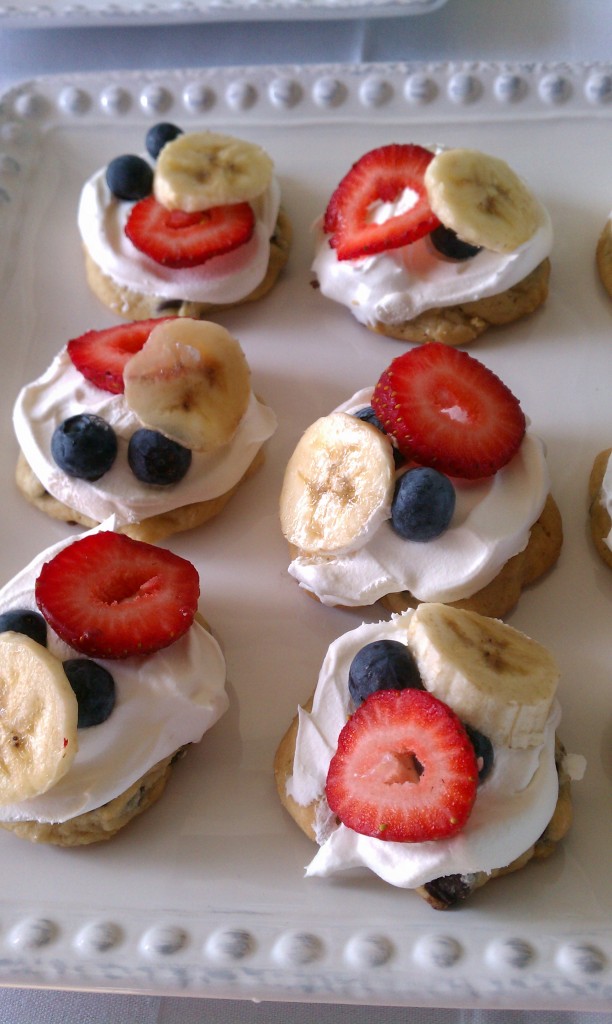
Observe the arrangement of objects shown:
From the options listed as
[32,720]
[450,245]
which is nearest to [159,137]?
[450,245]

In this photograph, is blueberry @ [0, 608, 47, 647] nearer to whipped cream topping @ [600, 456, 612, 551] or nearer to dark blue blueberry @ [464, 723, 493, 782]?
dark blue blueberry @ [464, 723, 493, 782]

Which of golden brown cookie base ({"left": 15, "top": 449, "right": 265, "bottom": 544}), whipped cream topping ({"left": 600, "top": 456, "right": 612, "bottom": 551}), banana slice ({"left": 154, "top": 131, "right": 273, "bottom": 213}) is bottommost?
golden brown cookie base ({"left": 15, "top": 449, "right": 265, "bottom": 544})

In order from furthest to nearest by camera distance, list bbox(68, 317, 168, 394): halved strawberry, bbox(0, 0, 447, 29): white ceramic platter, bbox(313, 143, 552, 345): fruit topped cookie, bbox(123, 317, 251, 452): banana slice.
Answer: bbox(0, 0, 447, 29): white ceramic platter, bbox(313, 143, 552, 345): fruit topped cookie, bbox(68, 317, 168, 394): halved strawberry, bbox(123, 317, 251, 452): banana slice

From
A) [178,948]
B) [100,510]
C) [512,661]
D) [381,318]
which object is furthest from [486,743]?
[381,318]

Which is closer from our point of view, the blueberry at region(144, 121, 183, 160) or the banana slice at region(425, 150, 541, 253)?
the banana slice at region(425, 150, 541, 253)

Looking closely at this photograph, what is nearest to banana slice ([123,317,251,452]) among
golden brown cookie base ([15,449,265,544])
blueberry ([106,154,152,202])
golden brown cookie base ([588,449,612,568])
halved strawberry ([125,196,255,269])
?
golden brown cookie base ([15,449,265,544])

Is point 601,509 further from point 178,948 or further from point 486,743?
point 178,948
